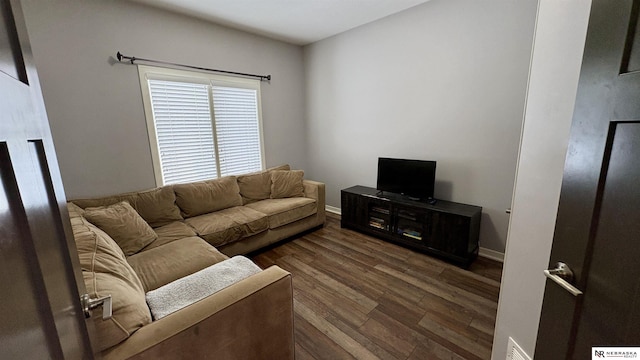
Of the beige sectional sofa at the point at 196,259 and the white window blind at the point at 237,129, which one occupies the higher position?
the white window blind at the point at 237,129

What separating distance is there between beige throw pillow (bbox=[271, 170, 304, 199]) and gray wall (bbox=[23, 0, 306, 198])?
149cm

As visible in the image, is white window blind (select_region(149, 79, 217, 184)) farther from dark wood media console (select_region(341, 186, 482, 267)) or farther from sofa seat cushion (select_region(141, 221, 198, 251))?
dark wood media console (select_region(341, 186, 482, 267))

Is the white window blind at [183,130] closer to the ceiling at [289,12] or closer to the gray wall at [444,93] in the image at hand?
the ceiling at [289,12]

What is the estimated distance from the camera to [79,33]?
2312mm

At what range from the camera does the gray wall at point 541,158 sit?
34.1 inches

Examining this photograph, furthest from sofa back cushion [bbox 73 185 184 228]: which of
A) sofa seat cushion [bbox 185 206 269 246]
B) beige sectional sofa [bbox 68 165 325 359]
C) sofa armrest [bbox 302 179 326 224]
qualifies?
sofa armrest [bbox 302 179 326 224]

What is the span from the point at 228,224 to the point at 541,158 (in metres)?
2.55

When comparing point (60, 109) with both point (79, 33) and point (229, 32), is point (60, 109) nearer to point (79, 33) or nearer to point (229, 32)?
point (79, 33)

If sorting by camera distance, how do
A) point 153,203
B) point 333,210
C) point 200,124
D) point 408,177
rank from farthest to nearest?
point 333,210
point 200,124
point 408,177
point 153,203

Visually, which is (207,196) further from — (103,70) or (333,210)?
(333,210)

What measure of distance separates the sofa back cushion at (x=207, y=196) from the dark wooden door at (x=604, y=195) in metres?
3.06

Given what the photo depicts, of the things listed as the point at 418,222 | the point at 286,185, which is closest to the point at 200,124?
the point at 286,185

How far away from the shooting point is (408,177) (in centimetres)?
298
